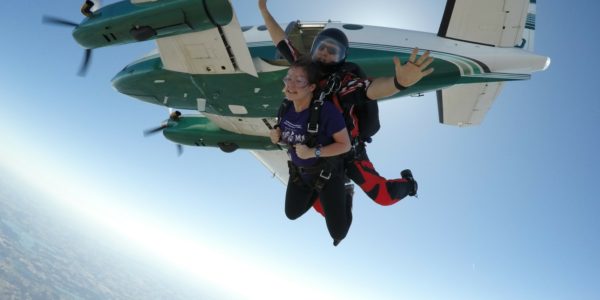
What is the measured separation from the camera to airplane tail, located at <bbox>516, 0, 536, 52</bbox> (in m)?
7.04

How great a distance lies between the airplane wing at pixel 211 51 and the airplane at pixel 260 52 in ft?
0.08

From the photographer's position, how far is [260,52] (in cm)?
864

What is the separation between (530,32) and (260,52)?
20.2ft

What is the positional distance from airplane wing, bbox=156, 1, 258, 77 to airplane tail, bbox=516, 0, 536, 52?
19.6 feet

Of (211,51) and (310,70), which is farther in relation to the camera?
(211,51)

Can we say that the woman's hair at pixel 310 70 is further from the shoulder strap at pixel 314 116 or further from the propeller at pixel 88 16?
the propeller at pixel 88 16

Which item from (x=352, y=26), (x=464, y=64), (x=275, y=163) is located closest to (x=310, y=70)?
(x=464, y=64)

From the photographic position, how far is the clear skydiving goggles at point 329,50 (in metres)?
2.95

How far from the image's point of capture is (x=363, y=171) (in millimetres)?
3520

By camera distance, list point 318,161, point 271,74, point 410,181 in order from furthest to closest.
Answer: point 271,74
point 410,181
point 318,161

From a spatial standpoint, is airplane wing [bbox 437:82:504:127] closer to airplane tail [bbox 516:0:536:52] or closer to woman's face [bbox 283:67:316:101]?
airplane tail [bbox 516:0:536:52]

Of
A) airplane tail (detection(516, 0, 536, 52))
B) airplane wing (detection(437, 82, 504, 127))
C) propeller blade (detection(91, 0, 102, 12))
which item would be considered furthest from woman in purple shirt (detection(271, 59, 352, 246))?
propeller blade (detection(91, 0, 102, 12))

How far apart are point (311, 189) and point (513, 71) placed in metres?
5.73

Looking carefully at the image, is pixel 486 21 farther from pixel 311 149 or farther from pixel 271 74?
pixel 311 149
